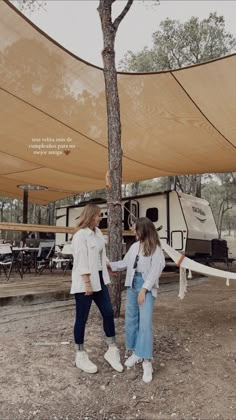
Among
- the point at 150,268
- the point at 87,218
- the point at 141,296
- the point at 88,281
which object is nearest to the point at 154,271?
the point at 150,268

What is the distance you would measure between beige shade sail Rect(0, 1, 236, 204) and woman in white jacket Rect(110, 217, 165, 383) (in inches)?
112

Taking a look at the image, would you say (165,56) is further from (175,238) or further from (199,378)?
(199,378)

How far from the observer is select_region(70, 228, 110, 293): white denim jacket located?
2430 mm

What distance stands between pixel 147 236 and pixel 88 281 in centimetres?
56

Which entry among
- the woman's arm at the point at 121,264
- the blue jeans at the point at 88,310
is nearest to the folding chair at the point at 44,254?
the woman's arm at the point at 121,264

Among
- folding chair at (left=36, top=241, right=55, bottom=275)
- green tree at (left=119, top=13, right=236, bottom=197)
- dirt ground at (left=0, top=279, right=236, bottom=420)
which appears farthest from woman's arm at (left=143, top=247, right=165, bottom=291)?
green tree at (left=119, top=13, right=236, bottom=197)

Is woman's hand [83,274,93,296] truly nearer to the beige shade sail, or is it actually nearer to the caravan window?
the beige shade sail

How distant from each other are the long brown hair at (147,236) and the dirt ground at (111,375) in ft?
2.84

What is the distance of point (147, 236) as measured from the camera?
8.42 feet

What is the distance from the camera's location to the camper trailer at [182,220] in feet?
26.5

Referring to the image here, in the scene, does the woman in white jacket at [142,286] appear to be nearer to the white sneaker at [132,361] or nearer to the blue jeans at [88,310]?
the white sneaker at [132,361]

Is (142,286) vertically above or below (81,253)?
below

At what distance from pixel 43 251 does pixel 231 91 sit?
6270mm

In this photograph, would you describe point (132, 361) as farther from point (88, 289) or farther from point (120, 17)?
point (120, 17)
